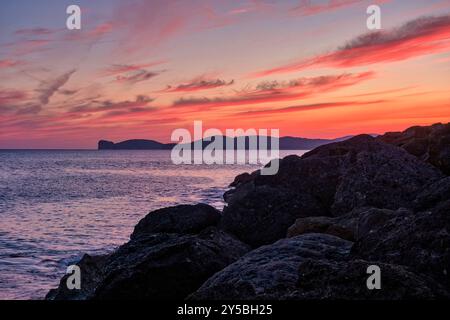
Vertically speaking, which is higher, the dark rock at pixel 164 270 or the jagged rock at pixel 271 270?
the jagged rock at pixel 271 270

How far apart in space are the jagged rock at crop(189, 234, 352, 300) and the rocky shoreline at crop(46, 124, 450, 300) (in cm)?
2

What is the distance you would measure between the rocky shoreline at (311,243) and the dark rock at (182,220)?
0.04m

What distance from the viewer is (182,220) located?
14812 mm

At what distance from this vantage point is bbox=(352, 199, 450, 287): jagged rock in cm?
636

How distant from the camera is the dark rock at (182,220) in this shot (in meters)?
14.7

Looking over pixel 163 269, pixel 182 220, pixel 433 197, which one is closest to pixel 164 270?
pixel 163 269

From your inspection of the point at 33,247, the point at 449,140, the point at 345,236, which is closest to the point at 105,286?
the point at 345,236

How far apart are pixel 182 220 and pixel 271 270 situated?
8.29 metres

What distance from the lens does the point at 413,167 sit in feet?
50.3

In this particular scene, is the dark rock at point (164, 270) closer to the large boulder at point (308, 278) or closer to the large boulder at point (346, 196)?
the large boulder at point (308, 278)

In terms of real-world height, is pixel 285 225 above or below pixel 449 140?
below

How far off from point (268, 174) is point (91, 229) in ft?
46.7

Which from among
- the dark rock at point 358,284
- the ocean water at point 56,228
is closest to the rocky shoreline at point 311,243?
the dark rock at point 358,284
